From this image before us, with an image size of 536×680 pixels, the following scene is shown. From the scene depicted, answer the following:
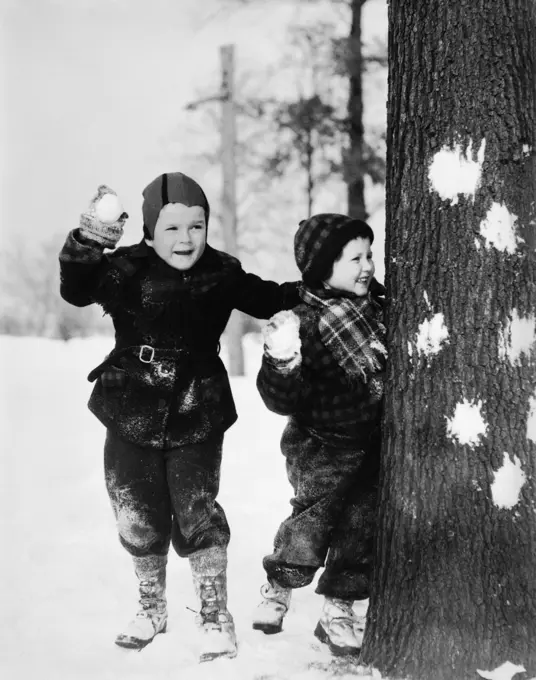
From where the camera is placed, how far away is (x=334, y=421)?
115 inches

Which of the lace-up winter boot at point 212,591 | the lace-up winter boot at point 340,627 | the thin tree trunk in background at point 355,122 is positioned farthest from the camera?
the thin tree trunk in background at point 355,122

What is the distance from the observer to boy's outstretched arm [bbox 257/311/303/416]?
2.74m

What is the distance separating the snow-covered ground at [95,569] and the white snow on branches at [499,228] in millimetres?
1529

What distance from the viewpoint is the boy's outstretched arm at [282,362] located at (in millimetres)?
2738

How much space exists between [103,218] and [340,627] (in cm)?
172

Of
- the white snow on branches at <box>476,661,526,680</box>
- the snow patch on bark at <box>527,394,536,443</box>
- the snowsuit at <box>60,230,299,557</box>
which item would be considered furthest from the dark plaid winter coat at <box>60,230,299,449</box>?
the white snow on branches at <box>476,661,526,680</box>

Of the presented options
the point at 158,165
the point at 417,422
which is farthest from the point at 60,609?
the point at 158,165

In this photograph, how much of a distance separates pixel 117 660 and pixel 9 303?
37.9ft

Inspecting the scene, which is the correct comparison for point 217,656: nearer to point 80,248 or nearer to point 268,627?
point 268,627

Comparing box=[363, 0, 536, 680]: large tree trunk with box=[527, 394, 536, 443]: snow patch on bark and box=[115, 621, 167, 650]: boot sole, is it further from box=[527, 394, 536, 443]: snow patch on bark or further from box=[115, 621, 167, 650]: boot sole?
box=[115, 621, 167, 650]: boot sole

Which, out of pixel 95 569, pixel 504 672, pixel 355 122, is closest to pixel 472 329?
pixel 504 672

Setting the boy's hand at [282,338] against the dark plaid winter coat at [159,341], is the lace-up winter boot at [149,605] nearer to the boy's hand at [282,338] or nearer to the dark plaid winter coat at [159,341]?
the dark plaid winter coat at [159,341]

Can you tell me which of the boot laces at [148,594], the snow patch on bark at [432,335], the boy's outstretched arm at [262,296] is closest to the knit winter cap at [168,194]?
the boy's outstretched arm at [262,296]

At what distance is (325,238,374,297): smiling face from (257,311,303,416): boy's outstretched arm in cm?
25
